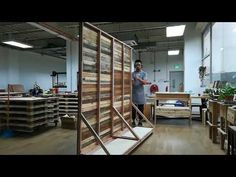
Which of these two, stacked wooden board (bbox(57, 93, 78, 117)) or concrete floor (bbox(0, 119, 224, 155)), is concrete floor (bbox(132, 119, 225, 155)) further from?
stacked wooden board (bbox(57, 93, 78, 117))

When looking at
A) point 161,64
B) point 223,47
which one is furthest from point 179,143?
point 161,64

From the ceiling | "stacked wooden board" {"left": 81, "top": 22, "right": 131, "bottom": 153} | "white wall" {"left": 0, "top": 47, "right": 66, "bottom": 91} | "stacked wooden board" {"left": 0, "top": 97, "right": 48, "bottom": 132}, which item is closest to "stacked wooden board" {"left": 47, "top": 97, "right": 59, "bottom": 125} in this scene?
"stacked wooden board" {"left": 0, "top": 97, "right": 48, "bottom": 132}

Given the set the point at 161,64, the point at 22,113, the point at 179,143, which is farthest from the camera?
the point at 161,64

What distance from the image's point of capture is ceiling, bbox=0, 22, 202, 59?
771 centimetres

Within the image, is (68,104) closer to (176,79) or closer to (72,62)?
(72,62)

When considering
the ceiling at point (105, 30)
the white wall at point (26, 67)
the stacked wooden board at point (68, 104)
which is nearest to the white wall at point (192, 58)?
the ceiling at point (105, 30)

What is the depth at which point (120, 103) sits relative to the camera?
4773 mm

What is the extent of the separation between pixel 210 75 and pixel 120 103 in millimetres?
3410

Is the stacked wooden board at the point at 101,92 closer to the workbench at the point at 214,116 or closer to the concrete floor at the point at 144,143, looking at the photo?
the concrete floor at the point at 144,143

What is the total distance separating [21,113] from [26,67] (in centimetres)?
814

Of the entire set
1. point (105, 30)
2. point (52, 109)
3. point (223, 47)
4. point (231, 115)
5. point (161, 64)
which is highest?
point (105, 30)

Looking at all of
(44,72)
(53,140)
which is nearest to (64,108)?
(53,140)

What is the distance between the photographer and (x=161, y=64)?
12766mm
